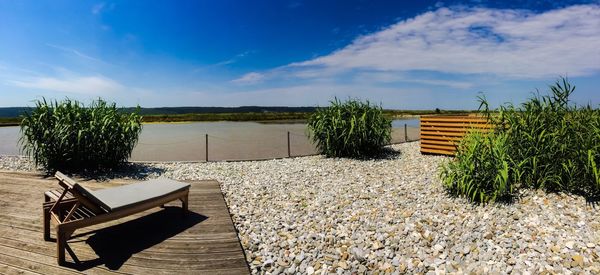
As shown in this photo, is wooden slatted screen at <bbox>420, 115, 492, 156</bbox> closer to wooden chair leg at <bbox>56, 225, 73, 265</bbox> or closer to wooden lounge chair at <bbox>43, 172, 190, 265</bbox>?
wooden lounge chair at <bbox>43, 172, 190, 265</bbox>

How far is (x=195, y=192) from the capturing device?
621cm

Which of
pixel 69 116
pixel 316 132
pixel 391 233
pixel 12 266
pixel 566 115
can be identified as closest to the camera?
pixel 12 266

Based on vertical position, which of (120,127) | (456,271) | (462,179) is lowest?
(456,271)

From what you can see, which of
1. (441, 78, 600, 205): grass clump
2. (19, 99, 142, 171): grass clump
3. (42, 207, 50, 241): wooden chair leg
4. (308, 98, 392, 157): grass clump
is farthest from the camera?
(308, 98, 392, 157): grass clump

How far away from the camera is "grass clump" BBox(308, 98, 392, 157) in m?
9.75

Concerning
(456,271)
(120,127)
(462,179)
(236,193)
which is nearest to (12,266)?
(236,193)

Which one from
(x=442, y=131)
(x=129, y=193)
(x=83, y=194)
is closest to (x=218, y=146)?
(x=442, y=131)

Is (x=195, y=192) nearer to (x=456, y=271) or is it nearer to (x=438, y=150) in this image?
(x=456, y=271)

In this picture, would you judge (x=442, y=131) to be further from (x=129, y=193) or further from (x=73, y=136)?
(x=73, y=136)

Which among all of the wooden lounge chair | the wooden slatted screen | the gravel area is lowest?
the gravel area

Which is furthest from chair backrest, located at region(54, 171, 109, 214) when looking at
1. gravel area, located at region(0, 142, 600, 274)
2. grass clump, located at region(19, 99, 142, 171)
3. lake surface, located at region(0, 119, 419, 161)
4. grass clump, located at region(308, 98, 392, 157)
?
lake surface, located at region(0, 119, 419, 161)

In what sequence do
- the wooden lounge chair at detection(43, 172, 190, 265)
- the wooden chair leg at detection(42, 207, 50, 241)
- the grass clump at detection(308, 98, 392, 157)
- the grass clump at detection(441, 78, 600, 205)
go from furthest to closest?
the grass clump at detection(308, 98, 392, 157), the grass clump at detection(441, 78, 600, 205), the wooden chair leg at detection(42, 207, 50, 241), the wooden lounge chair at detection(43, 172, 190, 265)

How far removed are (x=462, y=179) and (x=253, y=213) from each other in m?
3.28

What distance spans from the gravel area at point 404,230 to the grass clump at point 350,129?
2.95 meters
